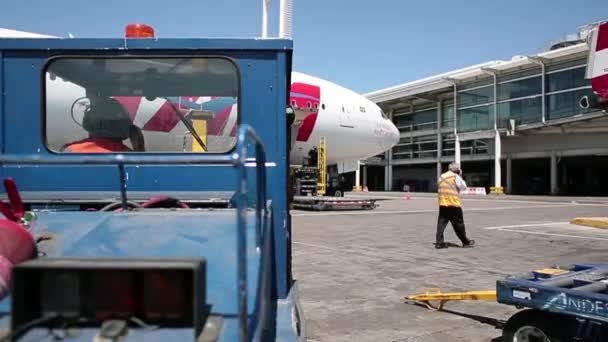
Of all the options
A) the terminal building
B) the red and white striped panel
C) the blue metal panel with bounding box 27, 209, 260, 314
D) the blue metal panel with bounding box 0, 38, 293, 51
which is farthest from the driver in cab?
the terminal building

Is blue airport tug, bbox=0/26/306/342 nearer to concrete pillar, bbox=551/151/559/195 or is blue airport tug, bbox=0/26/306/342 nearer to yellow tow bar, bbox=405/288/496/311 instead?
yellow tow bar, bbox=405/288/496/311

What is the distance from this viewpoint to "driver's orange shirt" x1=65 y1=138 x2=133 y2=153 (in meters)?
3.10

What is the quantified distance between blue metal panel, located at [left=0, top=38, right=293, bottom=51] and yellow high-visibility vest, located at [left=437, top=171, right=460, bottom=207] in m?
7.59

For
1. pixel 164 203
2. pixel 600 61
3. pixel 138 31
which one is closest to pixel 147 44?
pixel 138 31

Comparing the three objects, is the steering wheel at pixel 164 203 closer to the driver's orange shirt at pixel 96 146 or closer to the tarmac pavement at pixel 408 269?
the driver's orange shirt at pixel 96 146

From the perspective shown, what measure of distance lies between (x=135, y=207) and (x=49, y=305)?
1082 mm

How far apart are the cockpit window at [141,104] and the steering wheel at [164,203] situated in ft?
1.20

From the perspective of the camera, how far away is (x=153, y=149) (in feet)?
10.4

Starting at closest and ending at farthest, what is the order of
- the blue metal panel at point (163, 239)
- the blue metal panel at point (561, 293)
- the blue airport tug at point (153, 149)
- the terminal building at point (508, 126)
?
the blue metal panel at point (163, 239)
the blue airport tug at point (153, 149)
the blue metal panel at point (561, 293)
the terminal building at point (508, 126)

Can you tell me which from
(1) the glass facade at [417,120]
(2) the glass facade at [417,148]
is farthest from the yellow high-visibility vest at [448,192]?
(2) the glass facade at [417,148]

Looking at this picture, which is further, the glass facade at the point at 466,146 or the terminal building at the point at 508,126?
the glass facade at the point at 466,146

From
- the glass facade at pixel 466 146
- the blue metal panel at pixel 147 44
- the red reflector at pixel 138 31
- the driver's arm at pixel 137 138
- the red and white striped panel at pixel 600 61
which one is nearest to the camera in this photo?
the blue metal panel at pixel 147 44

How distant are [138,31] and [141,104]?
443 millimetres

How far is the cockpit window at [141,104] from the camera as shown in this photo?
3.04m
